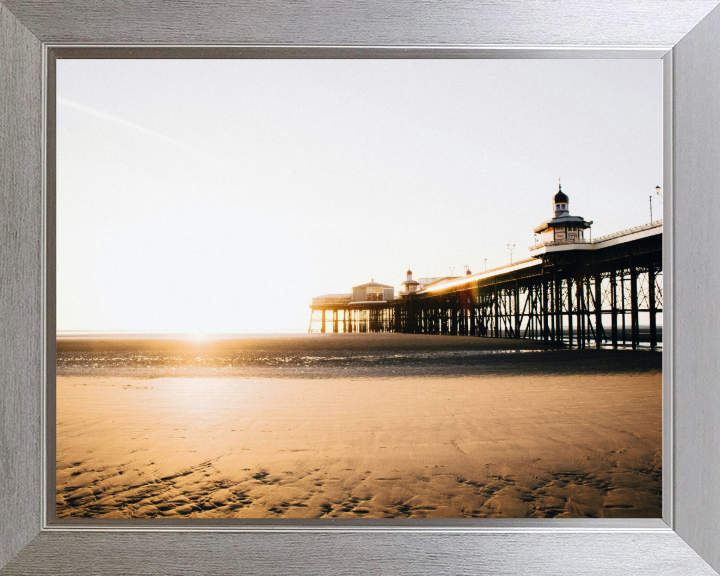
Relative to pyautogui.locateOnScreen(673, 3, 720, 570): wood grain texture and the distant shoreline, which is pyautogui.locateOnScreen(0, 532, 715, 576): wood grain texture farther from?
the distant shoreline

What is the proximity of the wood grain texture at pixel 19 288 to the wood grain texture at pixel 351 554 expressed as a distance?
A: 16 centimetres

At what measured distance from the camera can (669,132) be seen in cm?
192

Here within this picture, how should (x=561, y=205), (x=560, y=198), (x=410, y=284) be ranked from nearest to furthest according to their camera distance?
(x=561, y=205)
(x=560, y=198)
(x=410, y=284)

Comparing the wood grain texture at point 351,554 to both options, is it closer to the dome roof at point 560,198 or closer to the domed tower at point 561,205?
the domed tower at point 561,205

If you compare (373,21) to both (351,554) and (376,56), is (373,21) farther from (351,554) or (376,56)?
(351,554)

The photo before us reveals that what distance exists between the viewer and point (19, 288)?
1849 mm

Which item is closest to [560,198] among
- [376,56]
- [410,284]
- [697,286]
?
[697,286]

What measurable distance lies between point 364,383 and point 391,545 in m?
5.01

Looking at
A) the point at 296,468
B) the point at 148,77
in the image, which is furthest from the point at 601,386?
the point at 148,77

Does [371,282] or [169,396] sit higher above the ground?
[371,282]

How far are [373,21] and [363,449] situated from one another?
2.55 metres

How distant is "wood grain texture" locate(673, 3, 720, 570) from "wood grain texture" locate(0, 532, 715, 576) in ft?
0.55

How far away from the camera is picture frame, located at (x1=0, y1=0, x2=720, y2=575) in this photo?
179 cm

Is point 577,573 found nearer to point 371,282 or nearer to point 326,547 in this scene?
point 326,547
